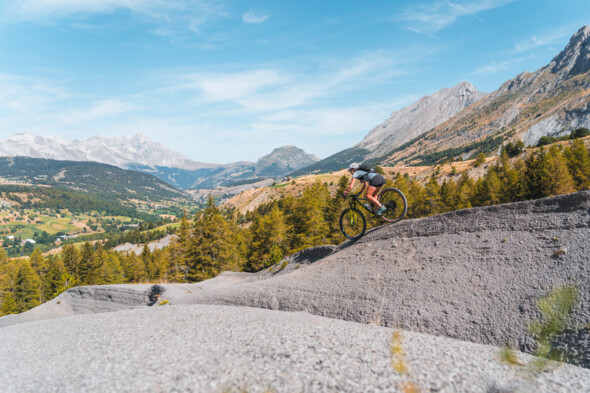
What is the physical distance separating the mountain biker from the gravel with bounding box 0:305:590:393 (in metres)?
6.94

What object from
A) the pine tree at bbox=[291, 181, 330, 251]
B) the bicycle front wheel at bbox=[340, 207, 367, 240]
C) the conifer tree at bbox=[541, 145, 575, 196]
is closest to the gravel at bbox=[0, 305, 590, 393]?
the bicycle front wheel at bbox=[340, 207, 367, 240]

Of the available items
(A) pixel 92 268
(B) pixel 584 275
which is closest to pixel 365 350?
(B) pixel 584 275

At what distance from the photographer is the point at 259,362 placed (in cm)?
646

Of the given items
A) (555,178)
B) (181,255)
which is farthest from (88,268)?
(555,178)

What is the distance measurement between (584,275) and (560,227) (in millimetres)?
2690

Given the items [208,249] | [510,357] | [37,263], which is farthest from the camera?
[37,263]

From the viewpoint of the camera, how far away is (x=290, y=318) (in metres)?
10.8

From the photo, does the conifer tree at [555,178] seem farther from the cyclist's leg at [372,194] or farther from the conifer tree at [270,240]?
the cyclist's leg at [372,194]

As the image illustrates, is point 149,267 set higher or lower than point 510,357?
lower

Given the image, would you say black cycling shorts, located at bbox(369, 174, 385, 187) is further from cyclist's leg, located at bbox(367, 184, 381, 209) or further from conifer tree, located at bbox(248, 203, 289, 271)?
conifer tree, located at bbox(248, 203, 289, 271)

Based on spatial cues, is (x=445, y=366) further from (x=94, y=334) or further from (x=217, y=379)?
(x=94, y=334)

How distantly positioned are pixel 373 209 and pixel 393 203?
1.31 meters

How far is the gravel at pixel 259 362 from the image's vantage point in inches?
219

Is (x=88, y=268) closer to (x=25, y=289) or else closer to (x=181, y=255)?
(x=25, y=289)
